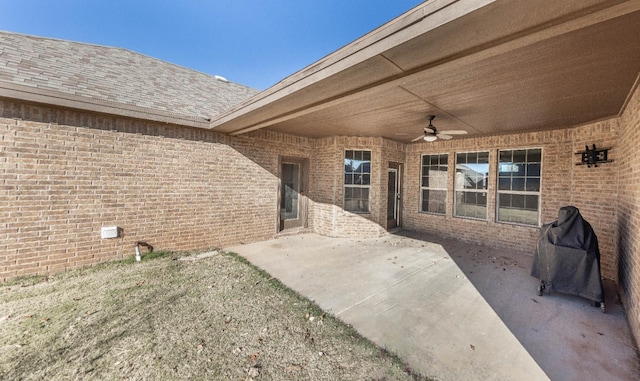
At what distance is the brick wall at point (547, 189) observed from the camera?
4480 millimetres

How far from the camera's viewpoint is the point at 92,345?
2.31 metres

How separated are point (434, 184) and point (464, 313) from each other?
17.2 feet

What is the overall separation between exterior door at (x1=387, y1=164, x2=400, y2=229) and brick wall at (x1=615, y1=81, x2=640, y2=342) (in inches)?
185

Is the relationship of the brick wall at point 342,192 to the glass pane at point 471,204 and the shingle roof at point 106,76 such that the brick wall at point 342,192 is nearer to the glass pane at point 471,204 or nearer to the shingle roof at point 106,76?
the glass pane at point 471,204

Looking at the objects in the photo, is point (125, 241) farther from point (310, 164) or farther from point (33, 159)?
point (310, 164)

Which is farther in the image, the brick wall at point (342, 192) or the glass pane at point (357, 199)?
the glass pane at point (357, 199)

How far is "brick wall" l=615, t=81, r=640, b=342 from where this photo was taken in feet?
8.66

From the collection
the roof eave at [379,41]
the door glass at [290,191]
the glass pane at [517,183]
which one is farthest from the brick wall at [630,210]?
the door glass at [290,191]

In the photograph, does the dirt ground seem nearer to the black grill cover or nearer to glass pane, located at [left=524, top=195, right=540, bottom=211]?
the black grill cover

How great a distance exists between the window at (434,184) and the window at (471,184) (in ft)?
1.20

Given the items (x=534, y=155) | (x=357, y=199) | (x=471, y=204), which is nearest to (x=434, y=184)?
(x=471, y=204)

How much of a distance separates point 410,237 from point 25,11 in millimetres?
11211

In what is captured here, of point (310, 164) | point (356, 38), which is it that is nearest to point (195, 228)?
point (310, 164)

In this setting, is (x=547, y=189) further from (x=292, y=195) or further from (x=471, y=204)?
(x=292, y=195)
